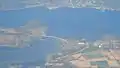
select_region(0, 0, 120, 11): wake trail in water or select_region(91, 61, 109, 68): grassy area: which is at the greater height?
select_region(0, 0, 120, 11): wake trail in water

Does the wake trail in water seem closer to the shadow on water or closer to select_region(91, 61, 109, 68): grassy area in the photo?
the shadow on water

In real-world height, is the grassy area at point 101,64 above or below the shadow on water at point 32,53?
below

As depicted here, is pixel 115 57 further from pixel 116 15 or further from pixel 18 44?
pixel 18 44

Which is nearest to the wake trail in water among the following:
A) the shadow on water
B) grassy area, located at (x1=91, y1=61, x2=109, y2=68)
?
the shadow on water

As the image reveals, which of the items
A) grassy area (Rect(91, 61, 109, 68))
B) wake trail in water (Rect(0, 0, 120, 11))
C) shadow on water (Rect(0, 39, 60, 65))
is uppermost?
wake trail in water (Rect(0, 0, 120, 11))

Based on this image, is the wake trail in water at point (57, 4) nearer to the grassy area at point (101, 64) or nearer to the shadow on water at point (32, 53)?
→ the shadow on water at point (32, 53)

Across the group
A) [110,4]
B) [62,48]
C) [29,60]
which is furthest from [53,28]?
[110,4]

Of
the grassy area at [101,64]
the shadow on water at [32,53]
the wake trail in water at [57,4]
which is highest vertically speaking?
the wake trail in water at [57,4]

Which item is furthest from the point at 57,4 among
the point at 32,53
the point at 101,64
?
the point at 101,64

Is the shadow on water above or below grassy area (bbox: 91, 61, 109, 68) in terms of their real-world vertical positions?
above

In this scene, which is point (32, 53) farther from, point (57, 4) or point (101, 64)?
point (101, 64)

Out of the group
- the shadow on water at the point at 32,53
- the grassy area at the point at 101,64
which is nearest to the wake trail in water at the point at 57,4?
the shadow on water at the point at 32,53
